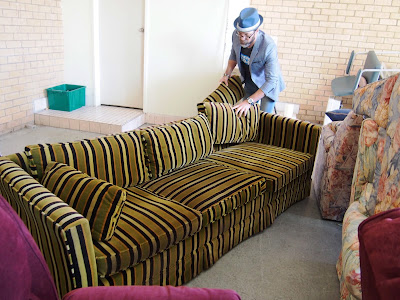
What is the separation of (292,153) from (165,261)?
1.56m

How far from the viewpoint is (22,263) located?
0.99 metres

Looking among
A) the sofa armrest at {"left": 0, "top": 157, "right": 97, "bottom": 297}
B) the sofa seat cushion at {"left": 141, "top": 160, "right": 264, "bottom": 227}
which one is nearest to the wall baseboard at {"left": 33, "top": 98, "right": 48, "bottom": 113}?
the sofa seat cushion at {"left": 141, "top": 160, "right": 264, "bottom": 227}

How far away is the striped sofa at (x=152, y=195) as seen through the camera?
1544 millimetres

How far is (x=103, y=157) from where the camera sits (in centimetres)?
205

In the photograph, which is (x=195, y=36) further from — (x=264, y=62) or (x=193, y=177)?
(x=193, y=177)

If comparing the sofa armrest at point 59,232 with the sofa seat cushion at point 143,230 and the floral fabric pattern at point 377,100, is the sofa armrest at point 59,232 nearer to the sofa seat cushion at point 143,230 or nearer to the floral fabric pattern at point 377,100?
the sofa seat cushion at point 143,230

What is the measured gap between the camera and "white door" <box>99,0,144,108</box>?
4.75 meters

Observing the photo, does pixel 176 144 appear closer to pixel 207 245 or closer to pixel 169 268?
pixel 207 245

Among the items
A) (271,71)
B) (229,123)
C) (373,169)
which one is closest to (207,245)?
(373,169)

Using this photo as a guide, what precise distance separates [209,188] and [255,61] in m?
1.50

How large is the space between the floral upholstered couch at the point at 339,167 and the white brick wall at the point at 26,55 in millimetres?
3439

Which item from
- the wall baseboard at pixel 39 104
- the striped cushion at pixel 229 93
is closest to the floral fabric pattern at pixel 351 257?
the striped cushion at pixel 229 93

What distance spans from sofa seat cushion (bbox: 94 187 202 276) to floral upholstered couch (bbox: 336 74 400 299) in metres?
0.77

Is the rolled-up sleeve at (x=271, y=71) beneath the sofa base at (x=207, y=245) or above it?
above
